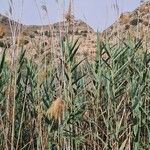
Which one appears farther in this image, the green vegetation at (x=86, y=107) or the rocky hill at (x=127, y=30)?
Answer: the rocky hill at (x=127, y=30)

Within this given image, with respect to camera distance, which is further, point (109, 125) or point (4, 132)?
point (109, 125)

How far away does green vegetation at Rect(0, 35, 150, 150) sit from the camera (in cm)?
425

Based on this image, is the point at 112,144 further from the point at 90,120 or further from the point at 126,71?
the point at 126,71

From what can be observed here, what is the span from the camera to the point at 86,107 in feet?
15.7

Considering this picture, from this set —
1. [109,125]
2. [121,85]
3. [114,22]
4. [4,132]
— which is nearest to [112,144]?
[109,125]

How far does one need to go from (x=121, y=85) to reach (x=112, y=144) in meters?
0.59

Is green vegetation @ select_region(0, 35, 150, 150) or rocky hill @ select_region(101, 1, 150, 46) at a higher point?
rocky hill @ select_region(101, 1, 150, 46)

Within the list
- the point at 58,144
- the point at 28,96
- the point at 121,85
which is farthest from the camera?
the point at 28,96

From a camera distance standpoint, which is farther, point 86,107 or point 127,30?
point 127,30

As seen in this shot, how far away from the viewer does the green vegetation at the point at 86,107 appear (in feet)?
13.9

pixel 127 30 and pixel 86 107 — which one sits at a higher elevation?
pixel 127 30

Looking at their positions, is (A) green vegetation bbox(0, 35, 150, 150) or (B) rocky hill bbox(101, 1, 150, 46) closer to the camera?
(A) green vegetation bbox(0, 35, 150, 150)

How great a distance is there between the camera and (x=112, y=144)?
4270mm

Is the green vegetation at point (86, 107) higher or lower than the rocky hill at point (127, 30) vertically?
lower
